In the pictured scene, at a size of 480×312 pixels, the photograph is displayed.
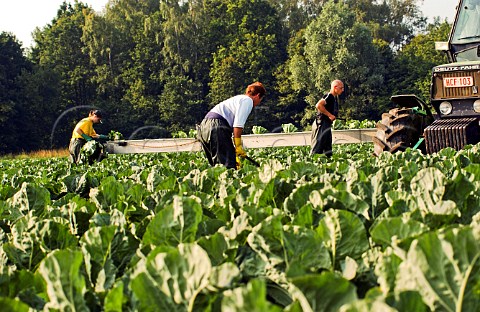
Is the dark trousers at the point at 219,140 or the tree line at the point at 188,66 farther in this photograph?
the tree line at the point at 188,66

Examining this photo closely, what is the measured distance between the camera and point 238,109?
9.51 meters

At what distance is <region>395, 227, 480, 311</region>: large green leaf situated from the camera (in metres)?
1.37

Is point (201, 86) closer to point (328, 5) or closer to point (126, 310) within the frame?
point (328, 5)

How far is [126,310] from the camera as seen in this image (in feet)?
5.41

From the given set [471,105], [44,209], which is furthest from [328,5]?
[44,209]

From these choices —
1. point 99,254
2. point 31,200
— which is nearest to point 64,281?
point 99,254

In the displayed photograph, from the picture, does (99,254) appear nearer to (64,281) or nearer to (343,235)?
(64,281)

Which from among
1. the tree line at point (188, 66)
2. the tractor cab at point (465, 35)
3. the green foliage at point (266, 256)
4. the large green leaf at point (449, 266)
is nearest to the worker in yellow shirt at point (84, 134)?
the tractor cab at point (465, 35)

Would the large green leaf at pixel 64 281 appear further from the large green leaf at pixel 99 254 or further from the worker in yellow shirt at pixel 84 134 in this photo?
the worker in yellow shirt at pixel 84 134

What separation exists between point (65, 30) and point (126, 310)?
8459cm

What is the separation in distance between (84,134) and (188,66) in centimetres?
6613

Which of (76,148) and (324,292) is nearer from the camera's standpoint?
(324,292)

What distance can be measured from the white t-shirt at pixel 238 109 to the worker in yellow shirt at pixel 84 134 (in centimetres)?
663

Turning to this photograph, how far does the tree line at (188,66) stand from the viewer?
A: 69.1 m
